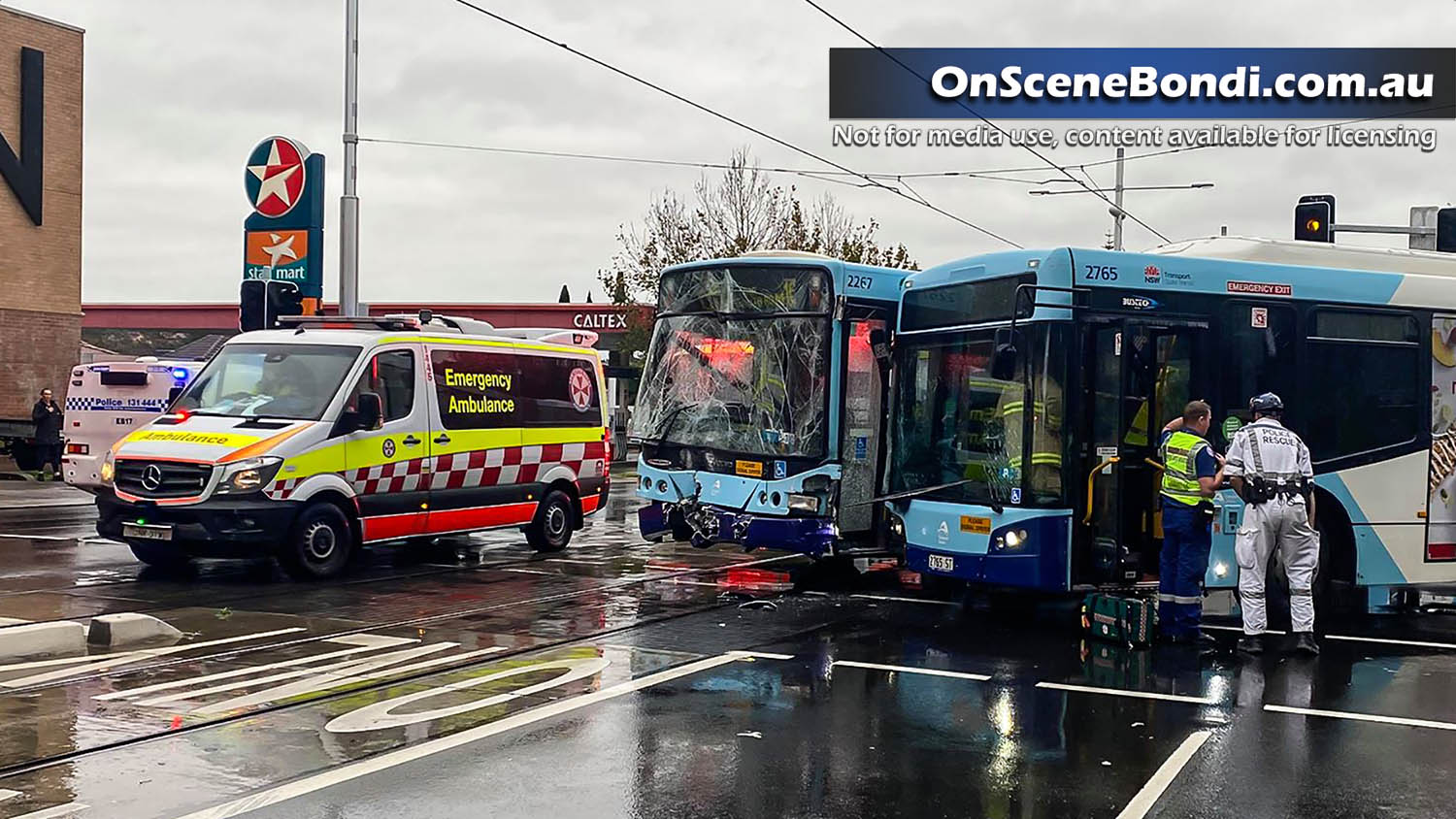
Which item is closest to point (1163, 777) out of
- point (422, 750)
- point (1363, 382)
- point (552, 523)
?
point (422, 750)

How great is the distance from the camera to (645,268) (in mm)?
44625

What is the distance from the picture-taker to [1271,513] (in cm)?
1052

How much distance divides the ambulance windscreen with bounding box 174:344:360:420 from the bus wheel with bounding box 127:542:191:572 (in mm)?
1301

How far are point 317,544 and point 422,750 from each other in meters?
6.82

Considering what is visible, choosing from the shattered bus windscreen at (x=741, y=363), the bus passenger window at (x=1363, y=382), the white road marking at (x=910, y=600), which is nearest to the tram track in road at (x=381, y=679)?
the white road marking at (x=910, y=600)

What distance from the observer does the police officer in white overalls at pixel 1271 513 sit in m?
10.5

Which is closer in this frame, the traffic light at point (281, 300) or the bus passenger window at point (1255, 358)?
the bus passenger window at point (1255, 358)

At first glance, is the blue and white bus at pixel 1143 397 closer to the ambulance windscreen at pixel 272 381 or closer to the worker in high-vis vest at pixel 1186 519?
the worker in high-vis vest at pixel 1186 519

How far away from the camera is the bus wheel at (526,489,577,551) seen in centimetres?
1597

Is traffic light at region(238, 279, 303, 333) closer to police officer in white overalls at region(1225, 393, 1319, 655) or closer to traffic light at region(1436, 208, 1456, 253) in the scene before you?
police officer in white overalls at region(1225, 393, 1319, 655)

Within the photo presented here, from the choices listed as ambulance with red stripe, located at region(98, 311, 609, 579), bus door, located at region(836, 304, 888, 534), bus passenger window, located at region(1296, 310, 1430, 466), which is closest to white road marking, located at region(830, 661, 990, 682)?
bus door, located at region(836, 304, 888, 534)


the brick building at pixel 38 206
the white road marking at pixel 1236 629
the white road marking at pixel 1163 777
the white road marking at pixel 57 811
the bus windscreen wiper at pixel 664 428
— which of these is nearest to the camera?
the white road marking at pixel 57 811

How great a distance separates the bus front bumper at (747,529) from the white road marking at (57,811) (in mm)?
7677

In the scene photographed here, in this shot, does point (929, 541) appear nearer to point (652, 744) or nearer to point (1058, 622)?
point (1058, 622)
